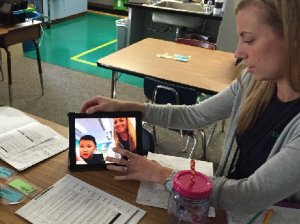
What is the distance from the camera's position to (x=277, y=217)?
89 centimetres

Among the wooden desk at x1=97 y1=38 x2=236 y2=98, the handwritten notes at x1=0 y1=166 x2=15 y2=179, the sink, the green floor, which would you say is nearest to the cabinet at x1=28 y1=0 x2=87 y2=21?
the green floor

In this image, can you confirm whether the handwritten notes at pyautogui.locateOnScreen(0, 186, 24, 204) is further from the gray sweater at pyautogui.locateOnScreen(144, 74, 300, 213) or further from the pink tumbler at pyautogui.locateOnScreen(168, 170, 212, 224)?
the gray sweater at pyautogui.locateOnScreen(144, 74, 300, 213)

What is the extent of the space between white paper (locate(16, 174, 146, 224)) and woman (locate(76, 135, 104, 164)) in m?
0.09

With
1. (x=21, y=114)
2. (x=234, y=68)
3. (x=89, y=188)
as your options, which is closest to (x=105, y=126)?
(x=89, y=188)

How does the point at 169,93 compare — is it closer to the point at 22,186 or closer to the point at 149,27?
the point at 22,186

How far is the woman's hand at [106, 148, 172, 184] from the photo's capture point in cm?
93

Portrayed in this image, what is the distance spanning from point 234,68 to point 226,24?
1370 millimetres

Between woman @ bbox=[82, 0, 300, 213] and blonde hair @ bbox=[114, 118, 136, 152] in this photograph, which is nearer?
woman @ bbox=[82, 0, 300, 213]

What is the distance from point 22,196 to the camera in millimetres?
920

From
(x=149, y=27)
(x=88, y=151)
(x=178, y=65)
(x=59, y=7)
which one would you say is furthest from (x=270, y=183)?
(x=59, y=7)

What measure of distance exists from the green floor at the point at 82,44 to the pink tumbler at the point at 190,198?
2945 mm

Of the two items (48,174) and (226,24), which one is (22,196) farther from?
(226,24)

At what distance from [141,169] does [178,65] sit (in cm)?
147

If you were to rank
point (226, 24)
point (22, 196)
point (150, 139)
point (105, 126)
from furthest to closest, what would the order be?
point (226, 24) → point (150, 139) → point (105, 126) → point (22, 196)
